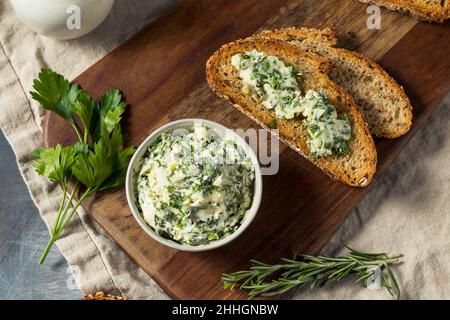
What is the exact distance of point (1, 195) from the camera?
12.1ft

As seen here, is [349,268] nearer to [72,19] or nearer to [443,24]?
[443,24]

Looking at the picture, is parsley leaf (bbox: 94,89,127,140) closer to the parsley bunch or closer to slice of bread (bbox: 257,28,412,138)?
the parsley bunch

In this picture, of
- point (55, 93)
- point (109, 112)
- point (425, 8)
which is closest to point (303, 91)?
point (425, 8)

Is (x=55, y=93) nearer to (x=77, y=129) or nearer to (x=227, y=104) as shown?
(x=77, y=129)

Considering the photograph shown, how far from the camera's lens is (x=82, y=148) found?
10.7ft

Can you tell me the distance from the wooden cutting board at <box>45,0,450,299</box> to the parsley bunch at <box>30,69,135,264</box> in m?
0.11

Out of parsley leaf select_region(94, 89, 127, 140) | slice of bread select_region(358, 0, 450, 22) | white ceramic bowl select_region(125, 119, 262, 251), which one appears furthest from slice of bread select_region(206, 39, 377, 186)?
slice of bread select_region(358, 0, 450, 22)

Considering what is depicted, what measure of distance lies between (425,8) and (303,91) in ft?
2.94

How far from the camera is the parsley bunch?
3189 millimetres

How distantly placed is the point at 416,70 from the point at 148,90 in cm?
153

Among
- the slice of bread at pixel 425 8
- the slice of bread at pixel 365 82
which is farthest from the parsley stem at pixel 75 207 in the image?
the slice of bread at pixel 425 8

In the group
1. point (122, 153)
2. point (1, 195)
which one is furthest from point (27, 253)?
point (122, 153)

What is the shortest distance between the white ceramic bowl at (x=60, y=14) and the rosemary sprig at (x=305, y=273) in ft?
5.27

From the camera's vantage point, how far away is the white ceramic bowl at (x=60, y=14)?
3252 millimetres
